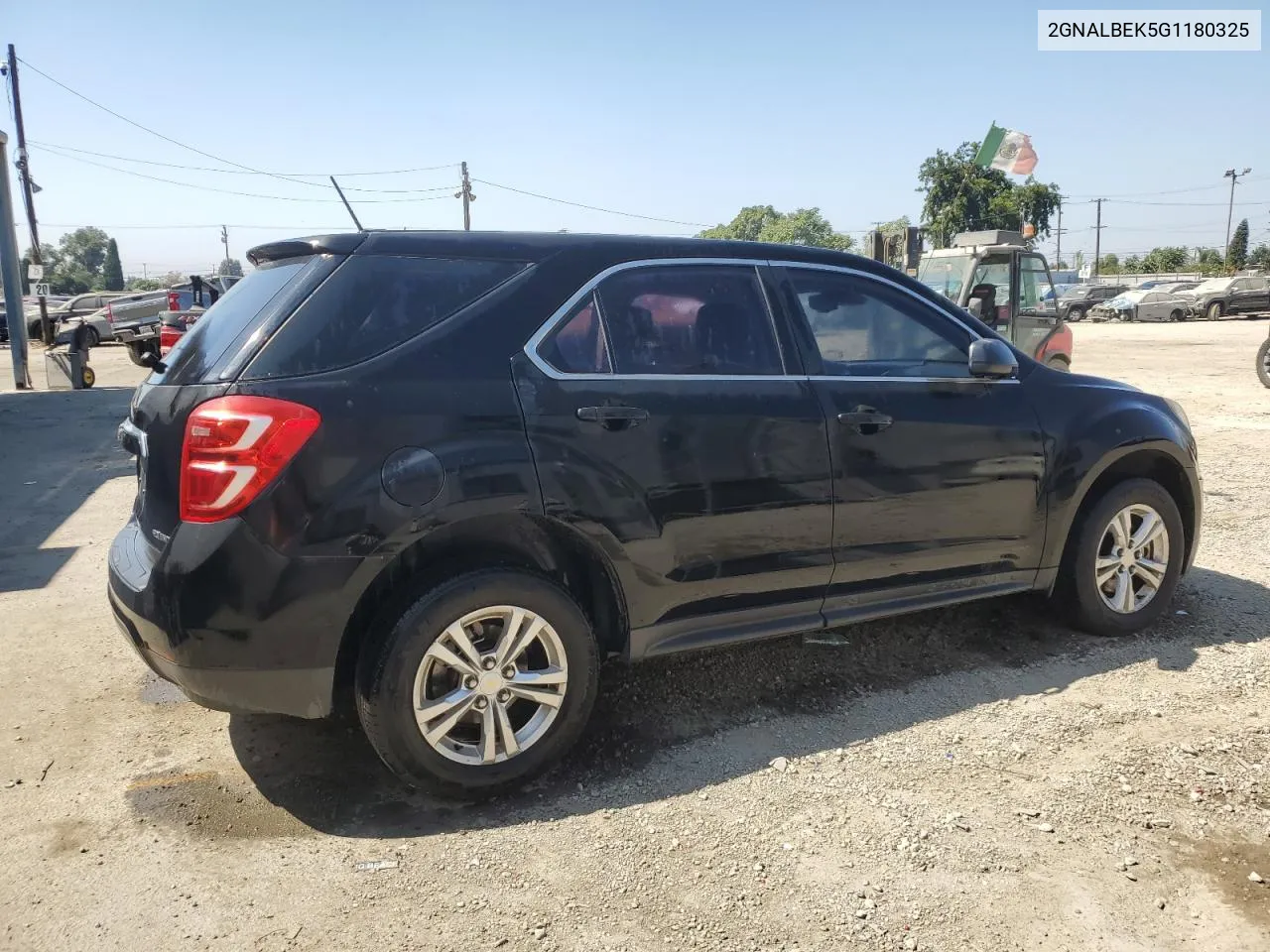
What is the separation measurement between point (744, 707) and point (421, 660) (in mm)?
1453

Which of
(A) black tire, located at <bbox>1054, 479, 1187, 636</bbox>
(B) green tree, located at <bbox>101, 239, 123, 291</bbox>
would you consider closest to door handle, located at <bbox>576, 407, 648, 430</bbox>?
(A) black tire, located at <bbox>1054, 479, 1187, 636</bbox>

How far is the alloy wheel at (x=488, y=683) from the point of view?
9.52 feet

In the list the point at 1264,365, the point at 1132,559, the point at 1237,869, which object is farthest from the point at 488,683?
the point at 1264,365

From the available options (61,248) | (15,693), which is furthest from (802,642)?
(61,248)

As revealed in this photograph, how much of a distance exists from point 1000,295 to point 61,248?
12077 centimetres

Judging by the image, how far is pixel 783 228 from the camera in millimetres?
81812

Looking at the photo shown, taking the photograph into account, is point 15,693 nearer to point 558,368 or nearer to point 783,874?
point 558,368

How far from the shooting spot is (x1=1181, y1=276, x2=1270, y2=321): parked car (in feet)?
115

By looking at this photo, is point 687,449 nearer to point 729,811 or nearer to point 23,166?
point 729,811

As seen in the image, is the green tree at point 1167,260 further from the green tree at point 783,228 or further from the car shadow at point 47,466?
the car shadow at point 47,466

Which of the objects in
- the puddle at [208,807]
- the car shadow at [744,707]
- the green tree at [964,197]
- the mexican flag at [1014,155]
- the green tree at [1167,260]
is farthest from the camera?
the green tree at [1167,260]

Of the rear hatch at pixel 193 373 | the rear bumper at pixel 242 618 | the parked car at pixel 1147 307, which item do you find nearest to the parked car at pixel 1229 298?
the parked car at pixel 1147 307

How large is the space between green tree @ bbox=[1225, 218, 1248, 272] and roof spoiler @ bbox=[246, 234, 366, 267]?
76904mm

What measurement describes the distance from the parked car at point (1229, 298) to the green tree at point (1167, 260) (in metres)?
39.9
